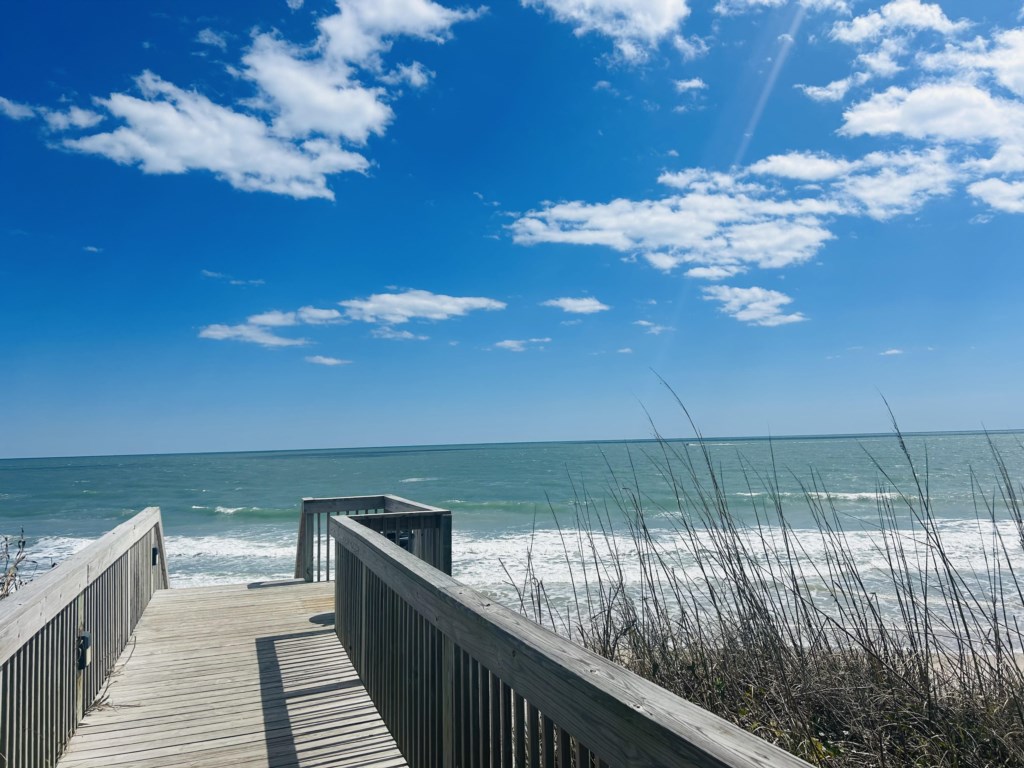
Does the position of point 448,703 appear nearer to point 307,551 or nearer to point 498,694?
point 498,694

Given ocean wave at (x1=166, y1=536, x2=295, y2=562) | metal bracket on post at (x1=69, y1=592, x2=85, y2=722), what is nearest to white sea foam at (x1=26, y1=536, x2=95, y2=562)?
ocean wave at (x1=166, y1=536, x2=295, y2=562)

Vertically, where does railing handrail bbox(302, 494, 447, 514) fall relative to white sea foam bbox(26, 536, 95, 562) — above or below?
above

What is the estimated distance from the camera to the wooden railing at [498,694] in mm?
1116

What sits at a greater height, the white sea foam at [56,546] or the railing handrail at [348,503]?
the railing handrail at [348,503]

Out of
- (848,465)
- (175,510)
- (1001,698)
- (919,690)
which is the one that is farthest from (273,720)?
(848,465)

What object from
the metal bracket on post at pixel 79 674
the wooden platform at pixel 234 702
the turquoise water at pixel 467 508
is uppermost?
the metal bracket on post at pixel 79 674

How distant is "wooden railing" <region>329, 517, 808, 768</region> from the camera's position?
3.66 feet

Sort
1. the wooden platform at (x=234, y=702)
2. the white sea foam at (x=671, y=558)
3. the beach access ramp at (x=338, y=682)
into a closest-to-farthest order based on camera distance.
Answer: the beach access ramp at (x=338, y=682) → the wooden platform at (x=234, y=702) → the white sea foam at (x=671, y=558)

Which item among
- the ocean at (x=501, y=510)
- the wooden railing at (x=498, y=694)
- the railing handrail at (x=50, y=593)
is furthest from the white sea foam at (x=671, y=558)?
the wooden railing at (x=498, y=694)

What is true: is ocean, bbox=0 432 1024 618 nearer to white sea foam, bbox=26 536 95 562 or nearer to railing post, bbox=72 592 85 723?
white sea foam, bbox=26 536 95 562

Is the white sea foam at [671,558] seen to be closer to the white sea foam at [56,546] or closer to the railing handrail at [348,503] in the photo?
the railing handrail at [348,503]

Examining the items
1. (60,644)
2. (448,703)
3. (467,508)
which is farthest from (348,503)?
(467,508)

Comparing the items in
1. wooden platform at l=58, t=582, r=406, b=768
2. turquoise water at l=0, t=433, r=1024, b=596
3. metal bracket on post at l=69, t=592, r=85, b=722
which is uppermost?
metal bracket on post at l=69, t=592, r=85, b=722

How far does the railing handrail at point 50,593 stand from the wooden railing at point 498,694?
4.39 ft
